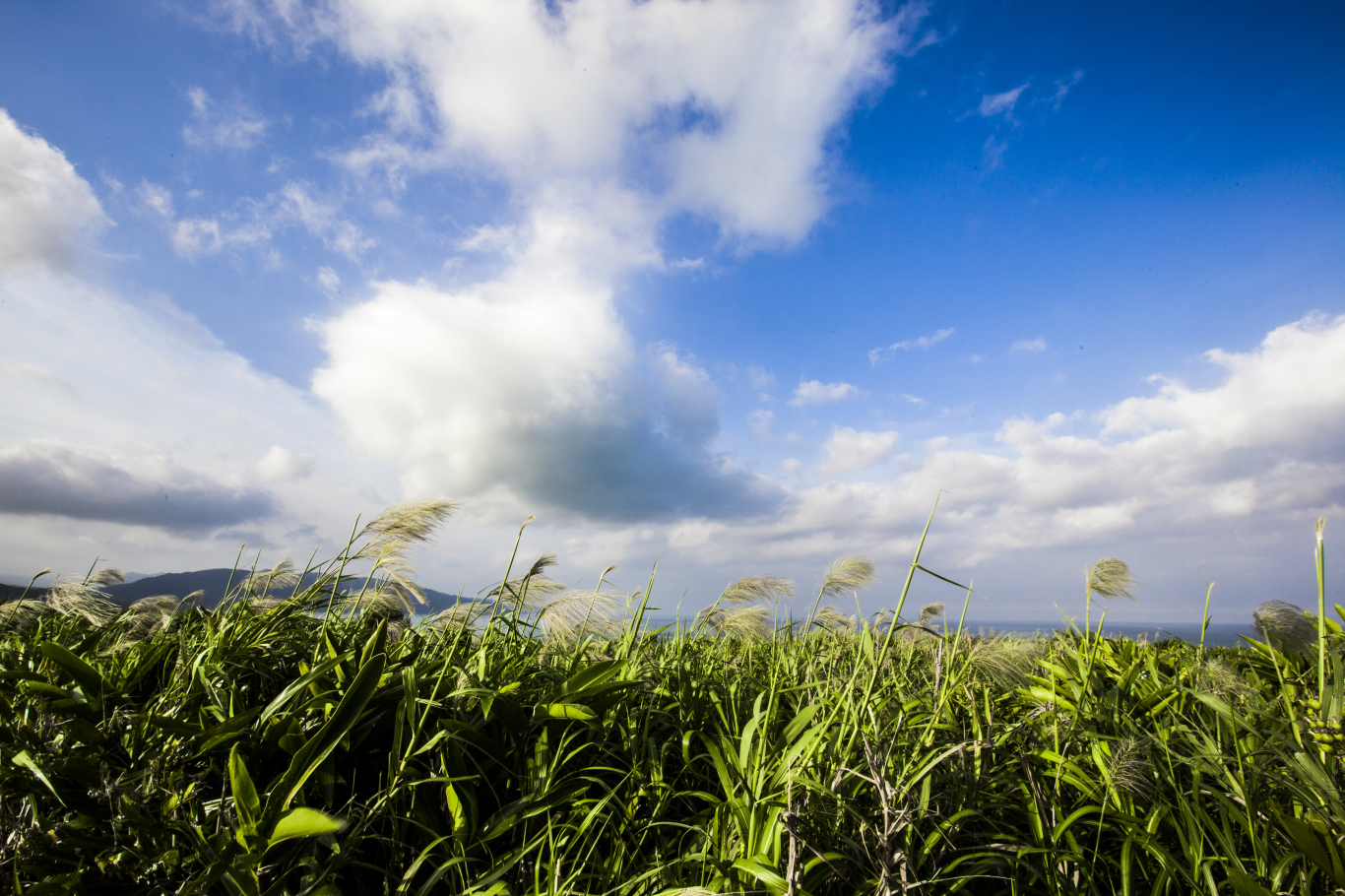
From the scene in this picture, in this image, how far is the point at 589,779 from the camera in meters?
2.08

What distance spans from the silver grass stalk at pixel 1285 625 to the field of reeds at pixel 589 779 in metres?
0.02

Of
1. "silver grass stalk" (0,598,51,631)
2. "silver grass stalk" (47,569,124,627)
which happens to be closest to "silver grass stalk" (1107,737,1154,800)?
"silver grass stalk" (47,569,124,627)

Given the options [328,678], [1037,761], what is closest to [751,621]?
[1037,761]

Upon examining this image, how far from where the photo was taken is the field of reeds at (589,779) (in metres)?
1.58

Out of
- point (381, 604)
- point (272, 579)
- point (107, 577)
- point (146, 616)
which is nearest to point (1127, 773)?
point (381, 604)

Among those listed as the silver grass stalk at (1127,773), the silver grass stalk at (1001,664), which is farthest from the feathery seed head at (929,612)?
the silver grass stalk at (1127,773)

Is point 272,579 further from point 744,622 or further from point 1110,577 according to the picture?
point 1110,577

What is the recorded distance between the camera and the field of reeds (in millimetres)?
1584

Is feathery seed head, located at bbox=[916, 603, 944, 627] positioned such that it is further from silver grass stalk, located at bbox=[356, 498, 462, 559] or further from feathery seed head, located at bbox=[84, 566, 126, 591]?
feathery seed head, located at bbox=[84, 566, 126, 591]

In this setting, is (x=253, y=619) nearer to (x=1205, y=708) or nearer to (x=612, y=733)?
(x=612, y=733)

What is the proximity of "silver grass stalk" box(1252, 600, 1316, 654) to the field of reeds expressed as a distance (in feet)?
0.05

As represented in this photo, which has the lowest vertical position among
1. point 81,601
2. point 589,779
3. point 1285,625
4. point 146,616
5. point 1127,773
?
point 589,779

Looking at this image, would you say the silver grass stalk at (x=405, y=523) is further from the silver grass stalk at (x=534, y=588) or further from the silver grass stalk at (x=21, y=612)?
the silver grass stalk at (x=21, y=612)

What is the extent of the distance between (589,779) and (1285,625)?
11.0ft
